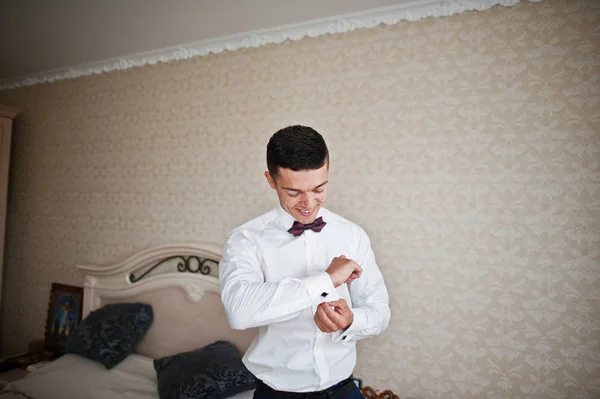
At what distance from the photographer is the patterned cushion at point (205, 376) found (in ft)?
6.40

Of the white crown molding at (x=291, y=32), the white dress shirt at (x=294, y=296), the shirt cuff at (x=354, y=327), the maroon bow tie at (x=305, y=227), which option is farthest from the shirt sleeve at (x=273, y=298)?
the white crown molding at (x=291, y=32)

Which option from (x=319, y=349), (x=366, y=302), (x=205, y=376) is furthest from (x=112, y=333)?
(x=366, y=302)

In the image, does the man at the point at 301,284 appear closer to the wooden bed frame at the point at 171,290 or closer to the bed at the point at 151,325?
the bed at the point at 151,325

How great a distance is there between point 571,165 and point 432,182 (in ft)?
2.04

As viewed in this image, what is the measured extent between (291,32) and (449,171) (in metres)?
1.30

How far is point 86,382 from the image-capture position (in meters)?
2.23

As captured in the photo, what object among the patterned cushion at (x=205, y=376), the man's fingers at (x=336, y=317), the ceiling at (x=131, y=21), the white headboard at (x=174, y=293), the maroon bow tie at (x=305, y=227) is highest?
the ceiling at (x=131, y=21)

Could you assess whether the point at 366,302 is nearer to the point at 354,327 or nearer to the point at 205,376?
the point at 354,327

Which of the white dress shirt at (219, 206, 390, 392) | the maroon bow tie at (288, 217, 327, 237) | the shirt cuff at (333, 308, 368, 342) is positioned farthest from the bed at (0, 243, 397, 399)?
the maroon bow tie at (288, 217, 327, 237)

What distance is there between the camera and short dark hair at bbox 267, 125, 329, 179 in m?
1.16

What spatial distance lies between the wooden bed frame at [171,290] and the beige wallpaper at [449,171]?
17cm

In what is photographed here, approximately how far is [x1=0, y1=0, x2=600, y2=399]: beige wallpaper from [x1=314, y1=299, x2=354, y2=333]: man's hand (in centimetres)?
110

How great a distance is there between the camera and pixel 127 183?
119 inches

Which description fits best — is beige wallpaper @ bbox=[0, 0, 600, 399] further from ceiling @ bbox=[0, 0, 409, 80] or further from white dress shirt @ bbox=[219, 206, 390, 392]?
white dress shirt @ bbox=[219, 206, 390, 392]
